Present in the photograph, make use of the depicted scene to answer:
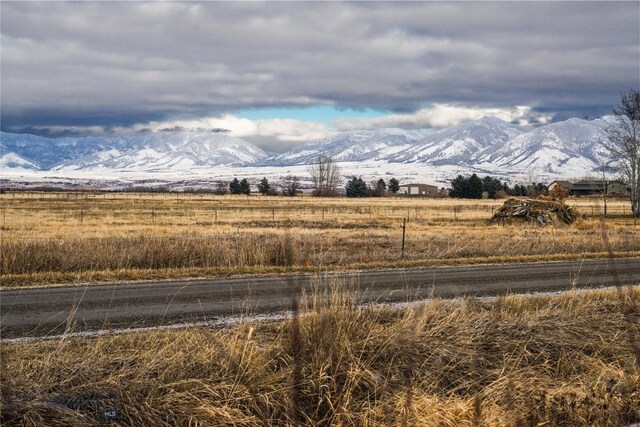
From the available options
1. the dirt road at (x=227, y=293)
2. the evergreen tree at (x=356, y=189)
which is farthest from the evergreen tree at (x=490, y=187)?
the dirt road at (x=227, y=293)

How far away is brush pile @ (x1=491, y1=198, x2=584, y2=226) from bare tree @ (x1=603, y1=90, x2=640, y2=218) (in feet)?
56.2

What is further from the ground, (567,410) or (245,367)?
(245,367)

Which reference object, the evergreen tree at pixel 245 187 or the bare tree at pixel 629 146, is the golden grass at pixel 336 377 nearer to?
the bare tree at pixel 629 146

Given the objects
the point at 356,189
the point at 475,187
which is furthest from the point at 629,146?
the point at 356,189

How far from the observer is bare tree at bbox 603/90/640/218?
189ft

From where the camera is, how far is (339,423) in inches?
216

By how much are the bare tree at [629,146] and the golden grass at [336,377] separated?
55692mm

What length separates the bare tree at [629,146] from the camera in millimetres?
57719

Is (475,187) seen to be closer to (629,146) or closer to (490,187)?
(490,187)

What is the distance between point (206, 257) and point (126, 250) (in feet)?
6.76

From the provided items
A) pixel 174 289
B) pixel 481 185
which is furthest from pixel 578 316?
pixel 481 185

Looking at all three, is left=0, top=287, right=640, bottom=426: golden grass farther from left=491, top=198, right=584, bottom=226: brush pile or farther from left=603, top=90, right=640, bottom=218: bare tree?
left=603, top=90, right=640, bottom=218: bare tree

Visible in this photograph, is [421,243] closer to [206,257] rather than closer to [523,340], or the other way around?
[206,257]

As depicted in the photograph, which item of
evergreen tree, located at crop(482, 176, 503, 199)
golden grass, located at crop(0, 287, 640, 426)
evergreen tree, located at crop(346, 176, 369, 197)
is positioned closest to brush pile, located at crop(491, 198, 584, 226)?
golden grass, located at crop(0, 287, 640, 426)
